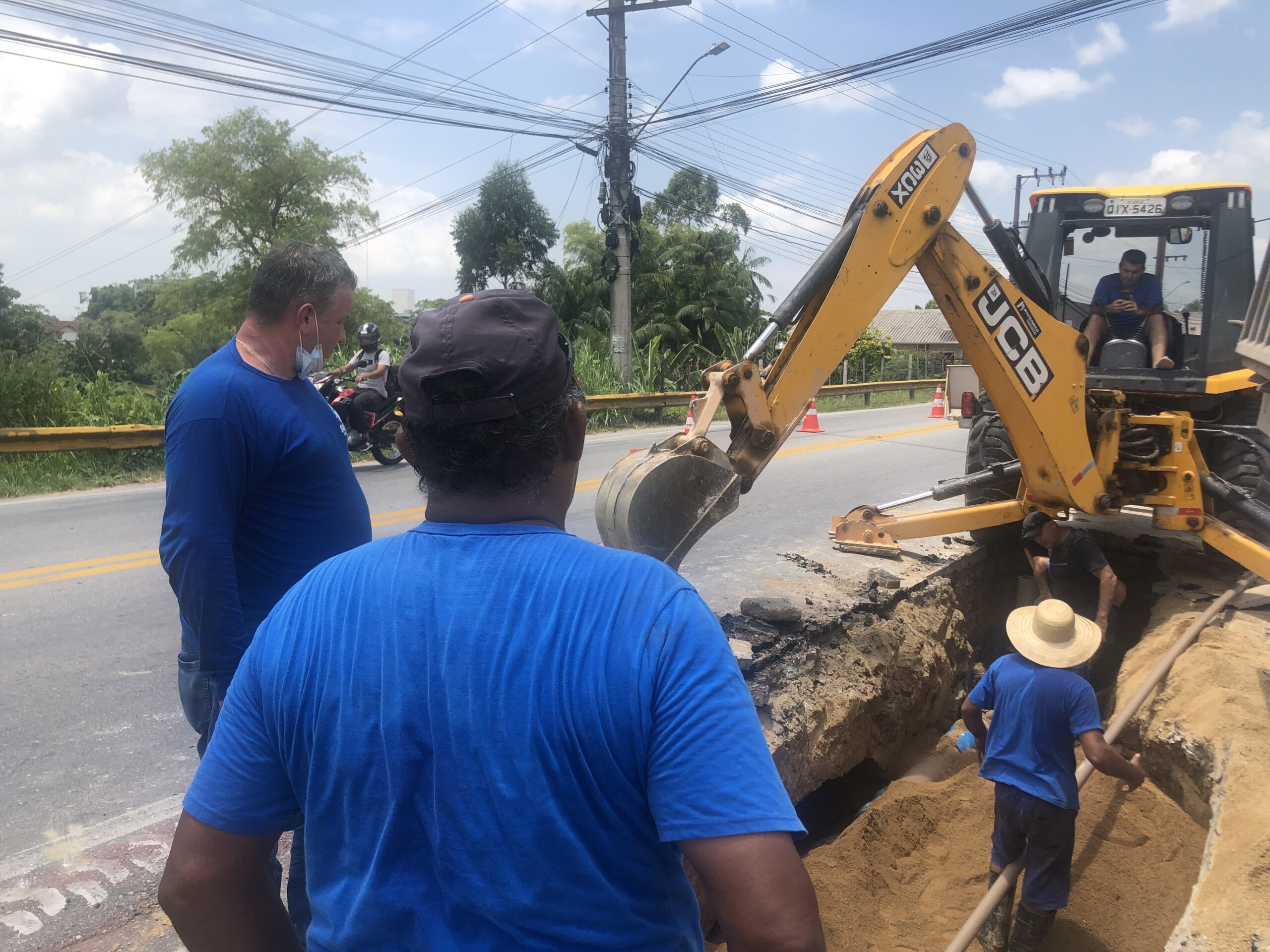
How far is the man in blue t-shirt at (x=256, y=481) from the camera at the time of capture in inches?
90.4

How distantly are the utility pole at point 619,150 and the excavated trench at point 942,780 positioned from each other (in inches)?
508

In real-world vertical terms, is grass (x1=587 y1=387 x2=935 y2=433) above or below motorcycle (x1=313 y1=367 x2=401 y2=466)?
below

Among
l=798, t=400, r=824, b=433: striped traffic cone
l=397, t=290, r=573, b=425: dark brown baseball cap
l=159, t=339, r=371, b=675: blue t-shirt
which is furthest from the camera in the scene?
l=798, t=400, r=824, b=433: striped traffic cone

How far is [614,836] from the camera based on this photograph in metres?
1.16

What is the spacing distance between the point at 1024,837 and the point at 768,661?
144 cm

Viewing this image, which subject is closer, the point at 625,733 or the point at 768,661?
the point at 625,733

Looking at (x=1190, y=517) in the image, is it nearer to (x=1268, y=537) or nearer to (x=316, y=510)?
(x=1268, y=537)

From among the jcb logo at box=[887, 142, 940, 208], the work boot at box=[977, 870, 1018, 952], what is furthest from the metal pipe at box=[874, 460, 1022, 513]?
the work boot at box=[977, 870, 1018, 952]

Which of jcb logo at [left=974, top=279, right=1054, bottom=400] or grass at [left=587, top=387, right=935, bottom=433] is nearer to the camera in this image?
jcb logo at [left=974, top=279, right=1054, bottom=400]

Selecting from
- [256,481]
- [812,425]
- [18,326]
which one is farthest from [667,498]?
[18,326]

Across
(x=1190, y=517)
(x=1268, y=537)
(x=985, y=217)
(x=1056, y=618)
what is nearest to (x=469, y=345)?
(x=1056, y=618)

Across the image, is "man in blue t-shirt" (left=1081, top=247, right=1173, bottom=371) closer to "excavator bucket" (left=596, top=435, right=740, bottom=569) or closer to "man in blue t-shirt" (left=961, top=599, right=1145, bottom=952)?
"man in blue t-shirt" (left=961, top=599, right=1145, bottom=952)

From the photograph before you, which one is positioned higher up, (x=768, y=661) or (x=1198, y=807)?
(x=768, y=661)

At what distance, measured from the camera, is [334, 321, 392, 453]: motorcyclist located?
10875mm
